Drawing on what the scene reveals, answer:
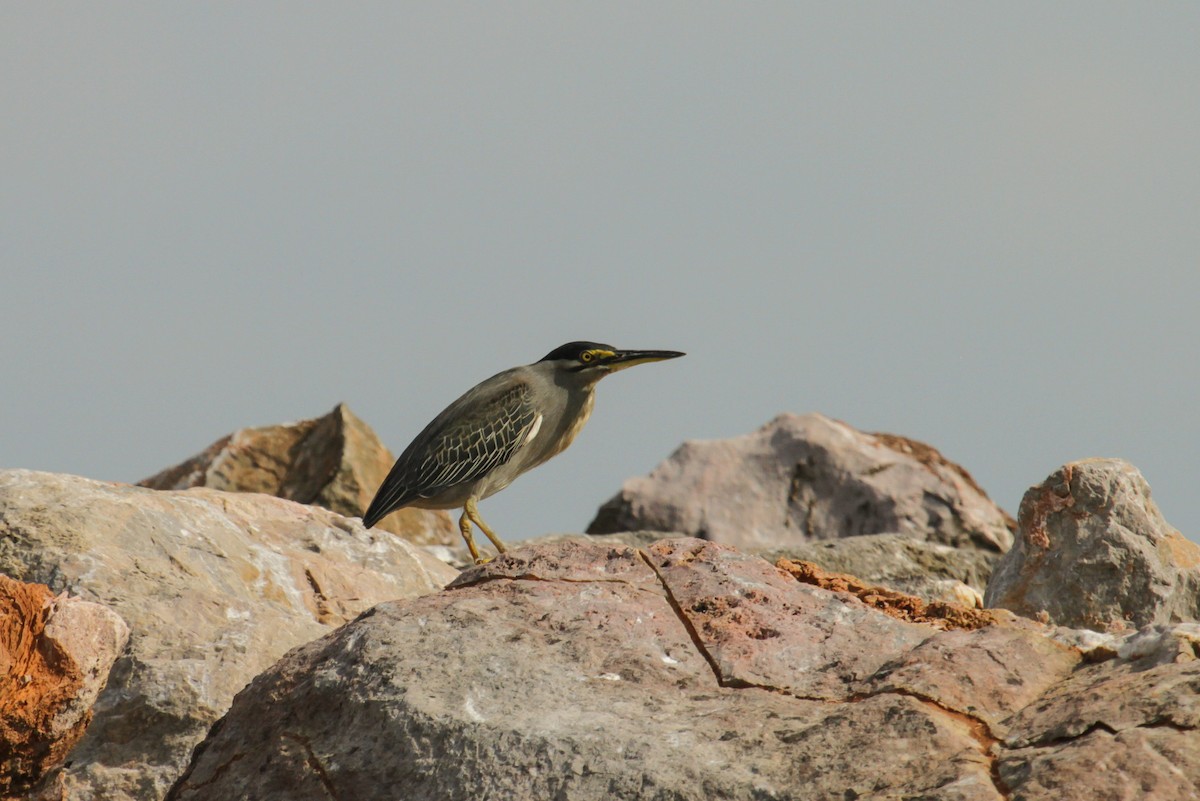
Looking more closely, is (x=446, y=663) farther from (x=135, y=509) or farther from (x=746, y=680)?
(x=135, y=509)

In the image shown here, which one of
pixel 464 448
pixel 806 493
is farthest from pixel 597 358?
pixel 806 493

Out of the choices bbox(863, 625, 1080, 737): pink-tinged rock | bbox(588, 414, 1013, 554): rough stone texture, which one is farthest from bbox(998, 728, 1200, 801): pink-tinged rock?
bbox(588, 414, 1013, 554): rough stone texture

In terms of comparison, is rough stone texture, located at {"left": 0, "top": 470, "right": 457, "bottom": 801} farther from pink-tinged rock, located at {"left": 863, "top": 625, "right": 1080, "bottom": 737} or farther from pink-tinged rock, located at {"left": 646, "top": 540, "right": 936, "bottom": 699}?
pink-tinged rock, located at {"left": 863, "top": 625, "right": 1080, "bottom": 737}

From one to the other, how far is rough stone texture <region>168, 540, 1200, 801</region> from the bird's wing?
16.1 ft

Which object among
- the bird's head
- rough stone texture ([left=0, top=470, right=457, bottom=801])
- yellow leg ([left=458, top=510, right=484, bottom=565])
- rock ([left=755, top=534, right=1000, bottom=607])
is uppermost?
the bird's head

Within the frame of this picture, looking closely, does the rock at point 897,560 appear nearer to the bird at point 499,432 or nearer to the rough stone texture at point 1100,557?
the bird at point 499,432

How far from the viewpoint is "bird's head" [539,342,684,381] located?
996cm

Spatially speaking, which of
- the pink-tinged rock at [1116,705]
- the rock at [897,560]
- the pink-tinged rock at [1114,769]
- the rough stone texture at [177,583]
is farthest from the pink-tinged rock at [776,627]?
the rock at [897,560]

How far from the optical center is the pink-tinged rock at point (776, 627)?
4259 millimetres

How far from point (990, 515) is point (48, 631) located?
8.69 meters

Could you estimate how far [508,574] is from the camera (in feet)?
15.8

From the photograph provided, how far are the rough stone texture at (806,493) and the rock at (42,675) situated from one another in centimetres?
741

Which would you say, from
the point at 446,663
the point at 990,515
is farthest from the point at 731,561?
the point at 990,515

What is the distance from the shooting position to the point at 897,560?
9.48 m
